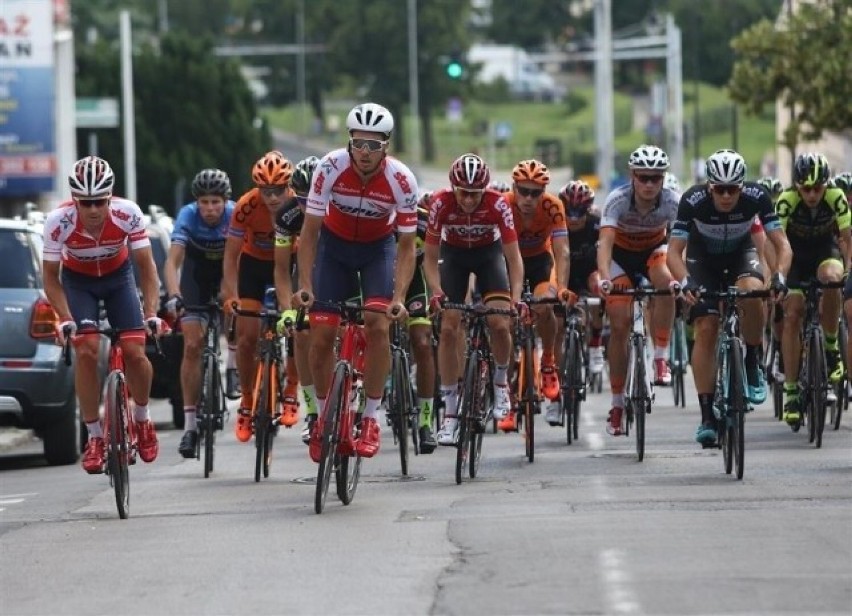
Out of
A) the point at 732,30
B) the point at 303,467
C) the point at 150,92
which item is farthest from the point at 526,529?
the point at 732,30

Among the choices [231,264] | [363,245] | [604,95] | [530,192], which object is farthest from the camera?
[604,95]

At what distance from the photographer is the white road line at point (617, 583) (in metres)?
9.22

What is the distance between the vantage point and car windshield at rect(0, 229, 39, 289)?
58.2ft

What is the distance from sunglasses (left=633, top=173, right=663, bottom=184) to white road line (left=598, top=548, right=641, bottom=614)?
Result: 581 centimetres

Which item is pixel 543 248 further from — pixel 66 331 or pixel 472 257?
pixel 66 331

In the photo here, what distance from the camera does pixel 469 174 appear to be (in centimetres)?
1491

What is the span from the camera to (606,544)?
11.0 m

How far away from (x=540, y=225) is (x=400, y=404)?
283cm

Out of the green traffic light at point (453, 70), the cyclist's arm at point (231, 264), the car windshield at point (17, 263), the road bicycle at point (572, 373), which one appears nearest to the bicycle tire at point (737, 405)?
the road bicycle at point (572, 373)

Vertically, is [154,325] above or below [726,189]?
below

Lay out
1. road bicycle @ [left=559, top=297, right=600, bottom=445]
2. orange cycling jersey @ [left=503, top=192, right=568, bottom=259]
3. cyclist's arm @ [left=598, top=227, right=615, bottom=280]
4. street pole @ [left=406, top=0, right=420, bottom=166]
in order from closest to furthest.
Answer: cyclist's arm @ [left=598, top=227, right=615, bottom=280], orange cycling jersey @ [left=503, top=192, right=568, bottom=259], road bicycle @ [left=559, top=297, right=600, bottom=445], street pole @ [left=406, top=0, right=420, bottom=166]

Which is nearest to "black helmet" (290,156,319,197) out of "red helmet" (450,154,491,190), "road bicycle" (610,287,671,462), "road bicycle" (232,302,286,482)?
"road bicycle" (232,302,286,482)

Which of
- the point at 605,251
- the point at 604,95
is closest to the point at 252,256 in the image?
the point at 605,251

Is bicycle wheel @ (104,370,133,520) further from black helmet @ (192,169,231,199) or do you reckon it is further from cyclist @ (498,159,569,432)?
black helmet @ (192,169,231,199)
